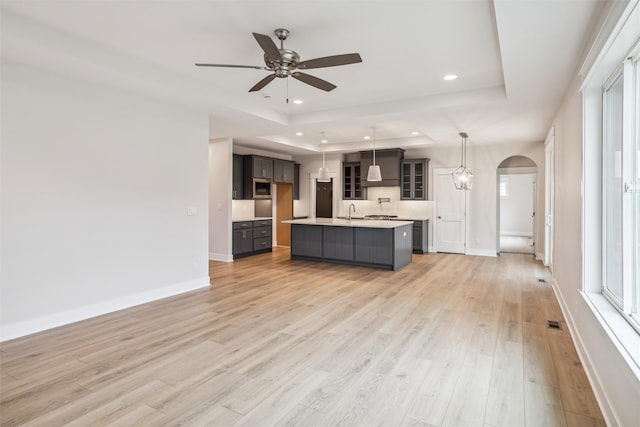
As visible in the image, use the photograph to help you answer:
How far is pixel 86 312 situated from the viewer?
12.7ft

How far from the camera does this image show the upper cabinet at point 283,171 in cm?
930

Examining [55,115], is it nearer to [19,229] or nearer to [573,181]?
[19,229]

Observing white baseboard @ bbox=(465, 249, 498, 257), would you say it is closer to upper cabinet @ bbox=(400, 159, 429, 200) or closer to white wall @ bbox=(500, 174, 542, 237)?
upper cabinet @ bbox=(400, 159, 429, 200)

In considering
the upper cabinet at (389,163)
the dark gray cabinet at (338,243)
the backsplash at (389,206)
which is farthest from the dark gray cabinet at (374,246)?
the backsplash at (389,206)

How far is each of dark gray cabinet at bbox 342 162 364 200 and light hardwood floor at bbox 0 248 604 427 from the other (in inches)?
202

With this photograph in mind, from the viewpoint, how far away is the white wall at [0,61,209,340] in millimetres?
3342

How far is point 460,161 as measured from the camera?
8.64 meters

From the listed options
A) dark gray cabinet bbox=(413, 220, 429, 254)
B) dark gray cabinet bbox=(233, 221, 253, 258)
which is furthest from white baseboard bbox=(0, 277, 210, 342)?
dark gray cabinet bbox=(413, 220, 429, 254)

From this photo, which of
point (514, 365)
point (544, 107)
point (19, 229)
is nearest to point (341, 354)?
point (514, 365)

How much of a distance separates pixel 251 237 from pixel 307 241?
5.13ft

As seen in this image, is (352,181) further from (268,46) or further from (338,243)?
(268,46)

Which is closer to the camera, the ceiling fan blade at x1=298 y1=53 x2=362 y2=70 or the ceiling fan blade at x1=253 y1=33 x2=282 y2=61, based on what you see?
the ceiling fan blade at x1=253 y1=33 x2=282 y2=61

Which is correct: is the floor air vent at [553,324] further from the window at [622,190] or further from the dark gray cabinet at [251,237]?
the dark gray cabinet at [251,237]

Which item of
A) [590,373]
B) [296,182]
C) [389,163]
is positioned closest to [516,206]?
[389,163]
